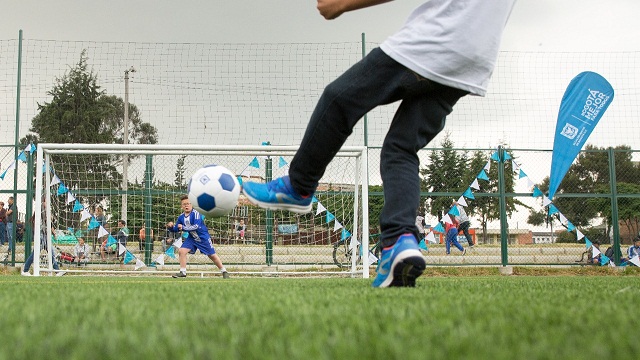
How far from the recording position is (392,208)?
2812mm

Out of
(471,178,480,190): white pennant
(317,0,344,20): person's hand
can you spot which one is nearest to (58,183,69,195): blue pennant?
(471,178,480,190): white pennant

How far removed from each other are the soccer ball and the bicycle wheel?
20.6ft

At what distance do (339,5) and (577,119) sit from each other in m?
10.2

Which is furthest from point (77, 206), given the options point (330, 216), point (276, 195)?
point (276, 195)

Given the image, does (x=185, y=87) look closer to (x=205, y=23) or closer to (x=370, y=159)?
(x=205, y=23)

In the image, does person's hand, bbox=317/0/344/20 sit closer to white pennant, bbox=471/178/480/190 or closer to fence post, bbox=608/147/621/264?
white pennant, bbox=471/178/480/190

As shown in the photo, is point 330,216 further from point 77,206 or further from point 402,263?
point 402,263

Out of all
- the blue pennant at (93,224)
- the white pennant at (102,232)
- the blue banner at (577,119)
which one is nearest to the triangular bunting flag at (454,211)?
the blue banner at (577,119)

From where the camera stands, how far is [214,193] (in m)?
4.05

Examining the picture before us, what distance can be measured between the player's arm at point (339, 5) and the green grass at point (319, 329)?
1.35 metres

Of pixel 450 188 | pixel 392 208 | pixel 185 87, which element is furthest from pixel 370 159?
pixel 392 208

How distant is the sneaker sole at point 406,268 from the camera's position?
2.64m

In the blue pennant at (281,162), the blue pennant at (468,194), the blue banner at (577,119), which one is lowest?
the blue pennant at (468,194)

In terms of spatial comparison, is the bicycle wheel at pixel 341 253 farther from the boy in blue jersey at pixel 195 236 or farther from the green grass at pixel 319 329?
the green grass at pixel 319 329
